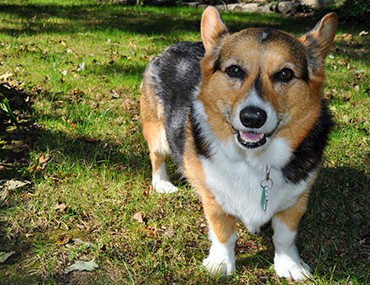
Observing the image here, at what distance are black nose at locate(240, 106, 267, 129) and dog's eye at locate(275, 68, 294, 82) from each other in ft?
0.91

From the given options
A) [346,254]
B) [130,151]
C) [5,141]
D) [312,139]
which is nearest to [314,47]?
[312,139]

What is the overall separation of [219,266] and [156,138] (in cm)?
118

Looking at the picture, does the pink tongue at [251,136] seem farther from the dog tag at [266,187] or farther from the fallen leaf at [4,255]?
the fallen leaf at [4,255]

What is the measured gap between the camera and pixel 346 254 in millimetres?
2955

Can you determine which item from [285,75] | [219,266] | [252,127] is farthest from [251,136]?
[219,266]

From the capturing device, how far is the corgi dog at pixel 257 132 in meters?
2.46

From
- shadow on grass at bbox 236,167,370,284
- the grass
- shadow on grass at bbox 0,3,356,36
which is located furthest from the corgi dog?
shadow on grass at bbox 0,3,356,36

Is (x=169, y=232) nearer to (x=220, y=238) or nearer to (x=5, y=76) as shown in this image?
(x=220, y=238)

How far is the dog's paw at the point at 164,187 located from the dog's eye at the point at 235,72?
1244mm

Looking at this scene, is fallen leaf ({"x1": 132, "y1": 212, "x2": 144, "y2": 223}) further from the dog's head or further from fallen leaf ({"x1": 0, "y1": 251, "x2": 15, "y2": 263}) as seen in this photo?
the dog's head

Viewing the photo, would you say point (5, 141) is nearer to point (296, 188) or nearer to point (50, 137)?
point (50, 137)

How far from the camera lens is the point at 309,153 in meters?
2.67

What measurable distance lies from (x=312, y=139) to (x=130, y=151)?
1770 millimetres

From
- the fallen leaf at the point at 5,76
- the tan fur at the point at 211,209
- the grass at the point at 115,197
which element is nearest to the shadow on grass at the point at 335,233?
the grass at the point at 115,197
